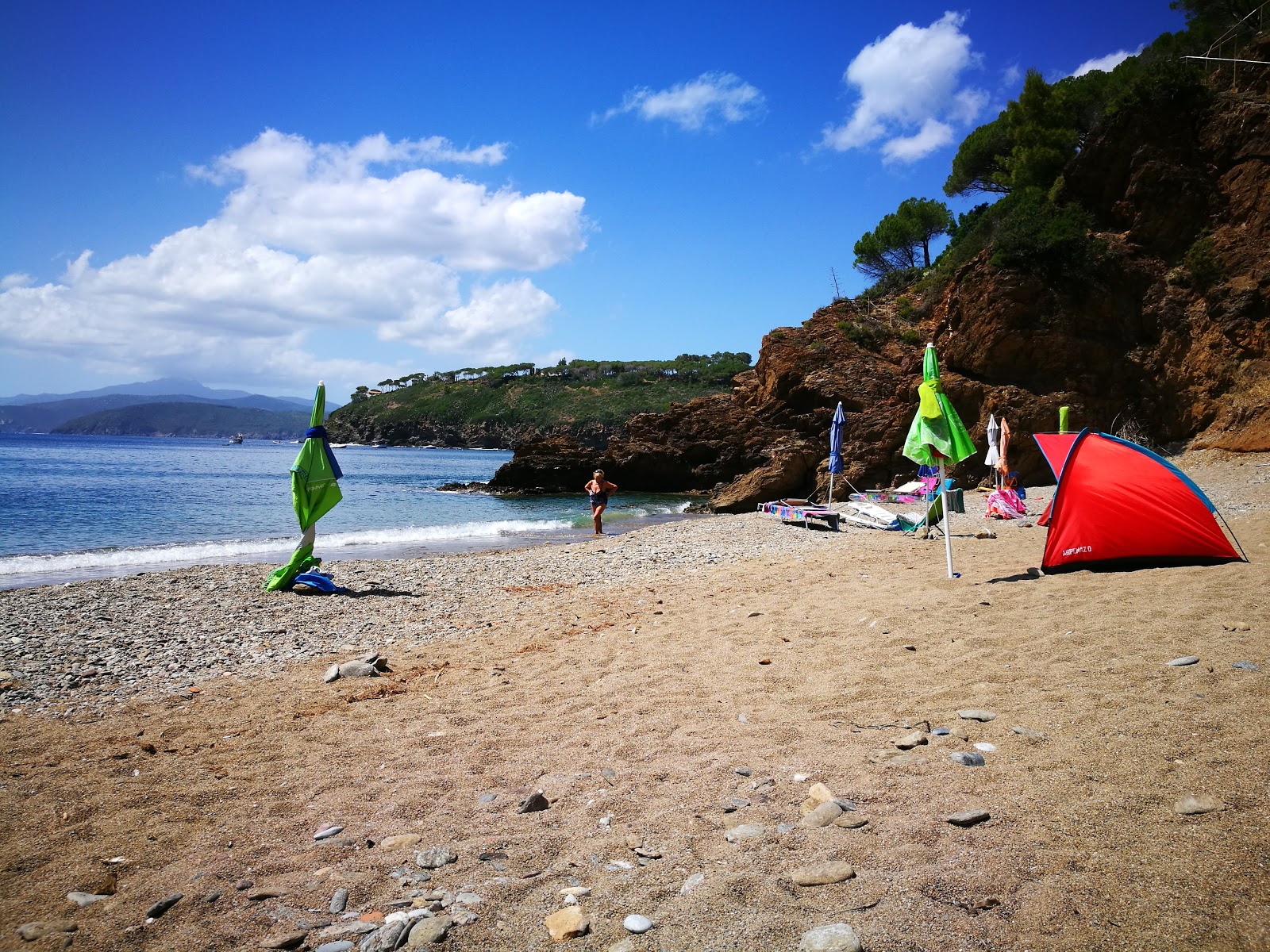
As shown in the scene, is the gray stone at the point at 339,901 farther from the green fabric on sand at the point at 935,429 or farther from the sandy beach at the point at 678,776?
the green fabric on sand at the point at 935,429

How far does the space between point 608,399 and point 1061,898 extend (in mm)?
113026

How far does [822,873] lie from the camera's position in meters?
2.82

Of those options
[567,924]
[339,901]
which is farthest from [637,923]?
[339,901]

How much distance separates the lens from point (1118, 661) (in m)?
4.88

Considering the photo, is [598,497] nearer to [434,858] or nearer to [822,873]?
[434,858]

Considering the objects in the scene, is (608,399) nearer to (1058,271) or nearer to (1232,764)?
(1058,271)

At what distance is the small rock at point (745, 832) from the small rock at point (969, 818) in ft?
2.76

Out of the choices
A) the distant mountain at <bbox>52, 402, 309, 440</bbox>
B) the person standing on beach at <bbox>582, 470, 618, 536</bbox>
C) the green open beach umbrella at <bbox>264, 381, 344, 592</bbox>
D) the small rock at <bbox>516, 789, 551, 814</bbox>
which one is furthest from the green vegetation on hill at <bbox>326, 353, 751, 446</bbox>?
the small rock at <bbox>516, 789, 551, 814</bbox>

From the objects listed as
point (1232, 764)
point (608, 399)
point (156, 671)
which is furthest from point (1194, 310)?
point (608, 399)

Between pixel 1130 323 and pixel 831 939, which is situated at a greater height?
pixel 1130 323

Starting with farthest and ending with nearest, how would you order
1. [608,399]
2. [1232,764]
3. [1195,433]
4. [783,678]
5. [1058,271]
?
1. [608,399]
2. [1058,271]
3. [1195,433]
4. [783,678]
5. [1232,764]

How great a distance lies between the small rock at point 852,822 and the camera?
3.14m

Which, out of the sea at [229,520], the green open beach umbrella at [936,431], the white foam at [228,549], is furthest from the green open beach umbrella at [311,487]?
the green open beach umbrella at [936,431]

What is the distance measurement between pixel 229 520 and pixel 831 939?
83.5 ft
